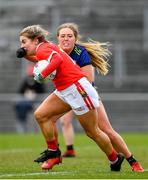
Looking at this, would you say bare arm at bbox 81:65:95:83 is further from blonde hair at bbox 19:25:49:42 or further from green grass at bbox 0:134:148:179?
green grass at bbox 0:134:148:179

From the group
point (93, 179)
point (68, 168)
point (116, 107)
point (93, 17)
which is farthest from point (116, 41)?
point (93, 179)

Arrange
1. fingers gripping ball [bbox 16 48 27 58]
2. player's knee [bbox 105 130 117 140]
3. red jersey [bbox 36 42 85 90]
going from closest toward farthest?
1. red jersey [bbox 36 42 85 90]
2. fingers gripping ball [bbox 16 48 27 58]
3. player's knee [bbox 105 130 117 140]

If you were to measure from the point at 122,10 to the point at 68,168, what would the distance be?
55.0 feet

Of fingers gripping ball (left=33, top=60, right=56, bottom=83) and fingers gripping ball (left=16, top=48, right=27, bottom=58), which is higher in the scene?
fingers gripping ball (left=16, top=48, right=27, bottom=58)

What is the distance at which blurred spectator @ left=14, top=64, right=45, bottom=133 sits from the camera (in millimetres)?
22531

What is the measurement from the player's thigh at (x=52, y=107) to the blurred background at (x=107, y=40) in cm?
1397

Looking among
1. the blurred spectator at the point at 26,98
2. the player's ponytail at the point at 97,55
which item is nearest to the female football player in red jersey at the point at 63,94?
the player's ponytail at the point at 97,55

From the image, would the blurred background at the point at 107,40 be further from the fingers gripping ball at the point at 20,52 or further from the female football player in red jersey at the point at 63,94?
the fingers gripping ball at the point at 20,52

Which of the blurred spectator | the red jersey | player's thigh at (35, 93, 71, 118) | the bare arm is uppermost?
the red jersey

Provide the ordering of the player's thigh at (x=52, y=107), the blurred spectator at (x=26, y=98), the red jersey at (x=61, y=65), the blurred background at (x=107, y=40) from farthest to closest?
the blurred background at (x=107, y=40) < the blurred spectator at (x=26, y=98) < the player's thigh at (x=52, y=107) < the red jersey at (x=61, y=65)

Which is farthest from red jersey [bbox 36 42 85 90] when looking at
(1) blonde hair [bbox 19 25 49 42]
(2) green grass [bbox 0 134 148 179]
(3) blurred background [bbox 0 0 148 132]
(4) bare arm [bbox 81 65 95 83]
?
(3) blurred background [bbox 0 0 148 132]

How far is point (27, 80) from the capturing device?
22.7m

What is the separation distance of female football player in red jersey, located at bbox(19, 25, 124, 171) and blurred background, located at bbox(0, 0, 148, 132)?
14.0m

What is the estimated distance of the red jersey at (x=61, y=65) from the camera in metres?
9.09
